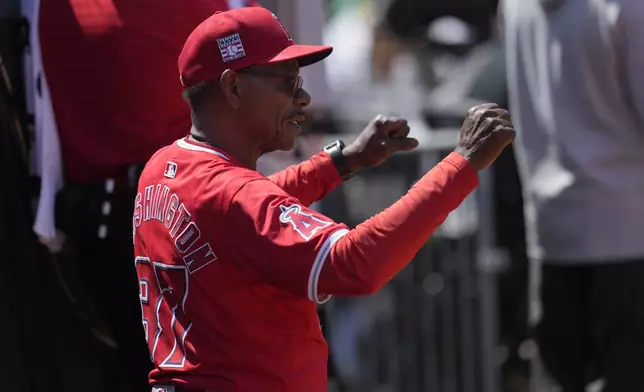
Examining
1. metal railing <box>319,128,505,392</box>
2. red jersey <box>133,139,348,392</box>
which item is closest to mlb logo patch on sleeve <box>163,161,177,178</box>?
red jersey <box>133,139,348,392</box>

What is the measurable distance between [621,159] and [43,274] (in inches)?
78.5

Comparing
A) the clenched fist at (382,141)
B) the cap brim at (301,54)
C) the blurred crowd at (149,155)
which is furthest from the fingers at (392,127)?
the blurred crowd at (149,155)

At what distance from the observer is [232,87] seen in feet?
9.93

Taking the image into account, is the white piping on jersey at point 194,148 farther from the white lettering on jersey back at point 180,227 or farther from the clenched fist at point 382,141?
the clenched fist at point 382,141

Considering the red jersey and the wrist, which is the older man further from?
the wrist

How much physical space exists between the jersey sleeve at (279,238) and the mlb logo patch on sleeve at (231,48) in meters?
0.34

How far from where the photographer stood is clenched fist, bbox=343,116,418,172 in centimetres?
357

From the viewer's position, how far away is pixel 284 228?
280 centimetres

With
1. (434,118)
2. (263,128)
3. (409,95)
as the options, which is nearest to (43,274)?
(263,128)

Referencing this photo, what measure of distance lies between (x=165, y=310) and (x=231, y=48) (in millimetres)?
665

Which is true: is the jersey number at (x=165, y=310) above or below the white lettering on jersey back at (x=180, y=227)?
below

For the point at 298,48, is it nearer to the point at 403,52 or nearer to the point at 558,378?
the point at 558,378

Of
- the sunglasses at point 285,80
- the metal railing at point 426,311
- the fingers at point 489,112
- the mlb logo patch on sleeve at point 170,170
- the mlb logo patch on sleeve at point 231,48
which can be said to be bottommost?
the metal railing at point 426,311

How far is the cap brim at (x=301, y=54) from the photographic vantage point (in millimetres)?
3021
